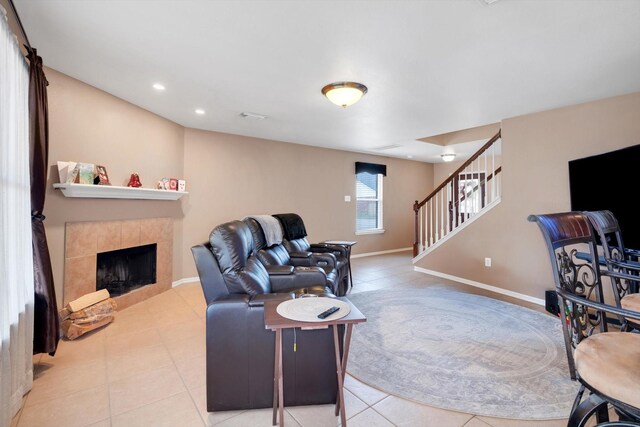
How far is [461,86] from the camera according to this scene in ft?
9.71

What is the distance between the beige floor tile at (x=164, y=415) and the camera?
1643 mm

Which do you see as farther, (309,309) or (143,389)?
(143,389)

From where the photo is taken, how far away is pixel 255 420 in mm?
1668

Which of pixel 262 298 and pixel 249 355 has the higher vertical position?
pixel 262 298

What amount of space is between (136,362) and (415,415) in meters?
2.09

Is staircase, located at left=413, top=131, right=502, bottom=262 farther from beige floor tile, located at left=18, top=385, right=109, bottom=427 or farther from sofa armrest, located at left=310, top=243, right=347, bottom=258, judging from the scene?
beige floor tile, located at left=18, top=385, right=109, bottom=427

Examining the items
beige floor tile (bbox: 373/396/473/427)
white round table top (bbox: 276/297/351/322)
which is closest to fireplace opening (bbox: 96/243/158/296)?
white round table top (bbox: 276/297/351/322)

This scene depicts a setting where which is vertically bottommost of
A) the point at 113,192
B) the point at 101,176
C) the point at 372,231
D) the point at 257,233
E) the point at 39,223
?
the point at 372,231

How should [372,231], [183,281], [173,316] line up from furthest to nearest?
[372,231] < [183,281] < [173,316]

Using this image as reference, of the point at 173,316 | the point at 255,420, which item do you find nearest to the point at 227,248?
the point at 255,420

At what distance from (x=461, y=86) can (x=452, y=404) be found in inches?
110

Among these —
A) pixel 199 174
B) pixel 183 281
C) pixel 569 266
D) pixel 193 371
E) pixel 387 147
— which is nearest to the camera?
pixel 569 266

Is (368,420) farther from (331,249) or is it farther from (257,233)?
(331,249)

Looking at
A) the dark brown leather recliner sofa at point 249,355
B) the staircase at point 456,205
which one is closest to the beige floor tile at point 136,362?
the dark brown leather recliner sofa at point 249,355
